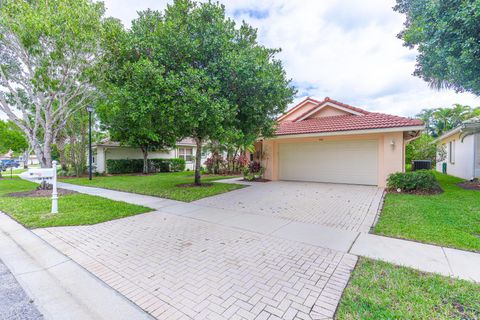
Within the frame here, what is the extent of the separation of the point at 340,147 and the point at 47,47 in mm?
13804

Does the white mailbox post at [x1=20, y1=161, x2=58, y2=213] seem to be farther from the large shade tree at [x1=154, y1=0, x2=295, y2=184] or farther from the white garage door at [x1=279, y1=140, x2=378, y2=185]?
the white garage door at [x1=279, y1=140, x2=378, y2=185]

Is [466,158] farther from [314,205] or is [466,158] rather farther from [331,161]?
[314,205]

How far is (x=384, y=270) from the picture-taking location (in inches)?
126

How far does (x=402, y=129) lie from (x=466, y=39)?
12.7ft

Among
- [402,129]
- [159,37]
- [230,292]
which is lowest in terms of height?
[230,292]

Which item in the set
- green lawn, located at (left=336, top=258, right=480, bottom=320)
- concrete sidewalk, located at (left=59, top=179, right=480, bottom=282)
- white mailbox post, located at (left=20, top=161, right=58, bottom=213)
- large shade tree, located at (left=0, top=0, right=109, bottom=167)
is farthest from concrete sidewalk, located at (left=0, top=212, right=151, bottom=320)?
large shade tree, located at (left=0, top=0, right=109, bottom=167)

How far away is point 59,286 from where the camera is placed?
294 centimetres

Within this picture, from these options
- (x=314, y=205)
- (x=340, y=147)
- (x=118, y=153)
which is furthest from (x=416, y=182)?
(x=118, y=153)

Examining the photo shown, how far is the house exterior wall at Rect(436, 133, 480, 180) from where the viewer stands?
1198 centimetres

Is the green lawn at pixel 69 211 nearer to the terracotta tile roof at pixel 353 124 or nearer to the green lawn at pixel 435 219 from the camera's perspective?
the green lawn at pixel 435 219

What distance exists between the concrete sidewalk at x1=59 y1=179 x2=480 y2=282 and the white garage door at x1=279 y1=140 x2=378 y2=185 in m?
7.85

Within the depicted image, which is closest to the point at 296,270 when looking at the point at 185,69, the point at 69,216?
the point at 69,216

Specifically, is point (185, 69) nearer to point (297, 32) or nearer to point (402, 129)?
point (297, 32)

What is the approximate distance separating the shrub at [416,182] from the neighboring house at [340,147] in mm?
1149
